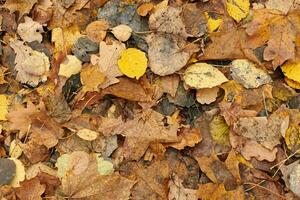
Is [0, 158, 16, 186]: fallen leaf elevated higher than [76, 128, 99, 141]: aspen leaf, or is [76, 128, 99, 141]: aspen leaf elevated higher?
[76, 128, 99, 141]: aspen leaf

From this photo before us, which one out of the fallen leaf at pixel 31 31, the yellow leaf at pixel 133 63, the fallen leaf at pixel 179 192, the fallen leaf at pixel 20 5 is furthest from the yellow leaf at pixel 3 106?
the fallen leaf at pixel 179 192

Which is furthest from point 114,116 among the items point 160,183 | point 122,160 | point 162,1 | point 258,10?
point 258,10

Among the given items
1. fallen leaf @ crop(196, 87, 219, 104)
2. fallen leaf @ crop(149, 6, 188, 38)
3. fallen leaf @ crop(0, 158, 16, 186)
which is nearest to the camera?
fallen leaf @ crop(0, 158, 16, 186)

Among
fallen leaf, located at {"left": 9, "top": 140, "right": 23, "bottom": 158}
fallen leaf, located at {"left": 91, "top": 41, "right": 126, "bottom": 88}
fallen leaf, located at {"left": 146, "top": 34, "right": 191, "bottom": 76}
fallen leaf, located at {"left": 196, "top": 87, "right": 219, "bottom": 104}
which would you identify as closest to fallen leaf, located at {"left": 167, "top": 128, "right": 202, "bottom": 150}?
fallen leaf, located at {"left": 196, "top": 87, "right": 219, "bottom": 104}

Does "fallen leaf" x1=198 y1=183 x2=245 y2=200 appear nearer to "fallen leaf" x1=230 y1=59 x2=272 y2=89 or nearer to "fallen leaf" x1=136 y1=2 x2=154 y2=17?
"fallen leaf" x1=230 y1=59 x2=272 y2=89

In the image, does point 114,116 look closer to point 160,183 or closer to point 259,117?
point 160,183

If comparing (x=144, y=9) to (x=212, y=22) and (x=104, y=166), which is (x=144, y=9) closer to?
(x=212, y=22)

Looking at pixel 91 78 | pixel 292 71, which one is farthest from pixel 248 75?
pixel 91 78
